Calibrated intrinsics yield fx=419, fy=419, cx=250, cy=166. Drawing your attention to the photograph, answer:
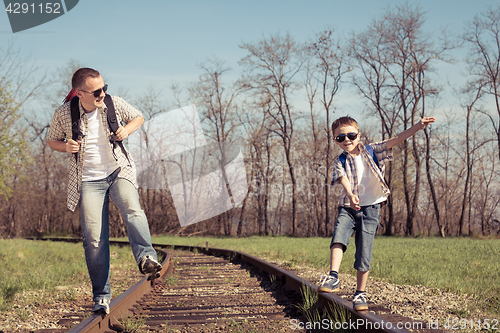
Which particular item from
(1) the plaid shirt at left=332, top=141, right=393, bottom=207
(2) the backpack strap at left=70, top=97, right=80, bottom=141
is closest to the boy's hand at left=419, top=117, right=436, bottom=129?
(1) the plaid shirt at left=332, top=141, right=393, bottom=207

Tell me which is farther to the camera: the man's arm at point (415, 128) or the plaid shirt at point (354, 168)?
the plaid shirt at point (354, 168)

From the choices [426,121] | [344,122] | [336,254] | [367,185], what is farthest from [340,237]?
[426,121]

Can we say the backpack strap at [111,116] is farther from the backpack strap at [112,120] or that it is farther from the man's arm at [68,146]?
the man's arm at [68,146]

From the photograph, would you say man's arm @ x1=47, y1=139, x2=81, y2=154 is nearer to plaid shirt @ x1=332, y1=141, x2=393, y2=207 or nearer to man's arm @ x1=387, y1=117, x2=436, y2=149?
plaid shirt @ x1=332, y1=141, x2=393, y2=207

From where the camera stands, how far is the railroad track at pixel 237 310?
3379mm

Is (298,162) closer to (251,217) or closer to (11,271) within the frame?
(251,217)

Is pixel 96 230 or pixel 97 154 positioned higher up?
pixel 97 154

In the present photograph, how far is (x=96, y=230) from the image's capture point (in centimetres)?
349

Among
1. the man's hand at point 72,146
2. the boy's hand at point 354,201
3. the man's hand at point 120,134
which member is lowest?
the boy's hand at point 354,201

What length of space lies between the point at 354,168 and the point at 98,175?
2139 mm

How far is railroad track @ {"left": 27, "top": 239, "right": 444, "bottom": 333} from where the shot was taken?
3379 millimetres

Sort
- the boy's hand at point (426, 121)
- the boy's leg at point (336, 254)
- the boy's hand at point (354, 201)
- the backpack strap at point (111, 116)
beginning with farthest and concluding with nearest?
the boy's leg at point (336, 254) < the backpack strap at point (111, 116) < the boy's hand at point (354, 201) < the boy's hand at point (426, 121)

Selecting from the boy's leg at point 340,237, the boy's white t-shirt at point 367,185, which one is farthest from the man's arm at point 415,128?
the boy's leg at point 340,237

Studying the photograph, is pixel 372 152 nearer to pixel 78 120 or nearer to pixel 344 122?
pixel 344 122
